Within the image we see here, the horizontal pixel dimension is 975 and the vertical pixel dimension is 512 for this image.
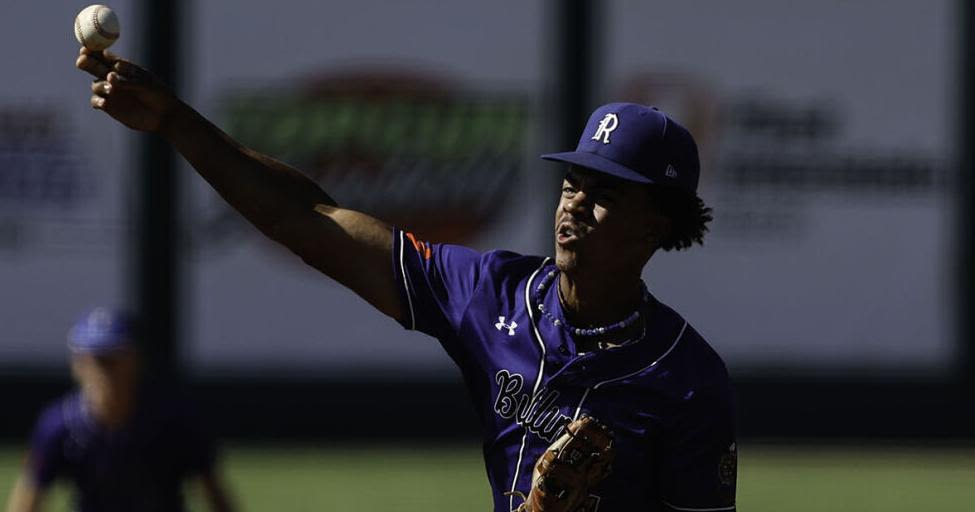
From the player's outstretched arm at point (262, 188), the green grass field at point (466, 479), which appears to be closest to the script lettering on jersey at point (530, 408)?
the player's outstretched arm at point (262, 188)

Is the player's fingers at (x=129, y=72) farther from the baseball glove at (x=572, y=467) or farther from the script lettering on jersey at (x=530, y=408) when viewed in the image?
the baseball glove at (x=572, y=467)

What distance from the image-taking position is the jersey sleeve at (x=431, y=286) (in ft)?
16.6

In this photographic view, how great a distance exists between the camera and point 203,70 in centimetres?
1678

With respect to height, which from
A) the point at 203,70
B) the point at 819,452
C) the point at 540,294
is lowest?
the point at 819,452

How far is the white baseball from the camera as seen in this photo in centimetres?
477

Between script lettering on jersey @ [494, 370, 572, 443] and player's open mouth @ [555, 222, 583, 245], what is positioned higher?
player's open mouth @ [555, 222, 583, 245]

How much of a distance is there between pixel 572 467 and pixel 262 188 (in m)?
1.07

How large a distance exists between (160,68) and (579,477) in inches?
489

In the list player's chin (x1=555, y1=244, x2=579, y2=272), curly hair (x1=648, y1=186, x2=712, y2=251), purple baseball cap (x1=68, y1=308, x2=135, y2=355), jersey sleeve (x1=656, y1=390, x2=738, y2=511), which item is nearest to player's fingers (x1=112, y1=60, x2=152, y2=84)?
player's chin (x1=555, y1=244, x2=579, y2=272)

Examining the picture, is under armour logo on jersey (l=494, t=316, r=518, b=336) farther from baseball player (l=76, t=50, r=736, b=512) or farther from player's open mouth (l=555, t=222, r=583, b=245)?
player's open mouth (l=555, t=222, r=583, b=245)

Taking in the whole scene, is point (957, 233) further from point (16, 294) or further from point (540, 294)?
point (540, 294)

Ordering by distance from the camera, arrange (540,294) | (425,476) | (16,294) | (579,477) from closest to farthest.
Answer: (579,477)
(540,294)
(425,476)
(16,294)

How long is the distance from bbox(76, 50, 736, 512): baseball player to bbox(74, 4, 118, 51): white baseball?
0.05 meters

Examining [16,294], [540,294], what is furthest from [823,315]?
[540,294]
